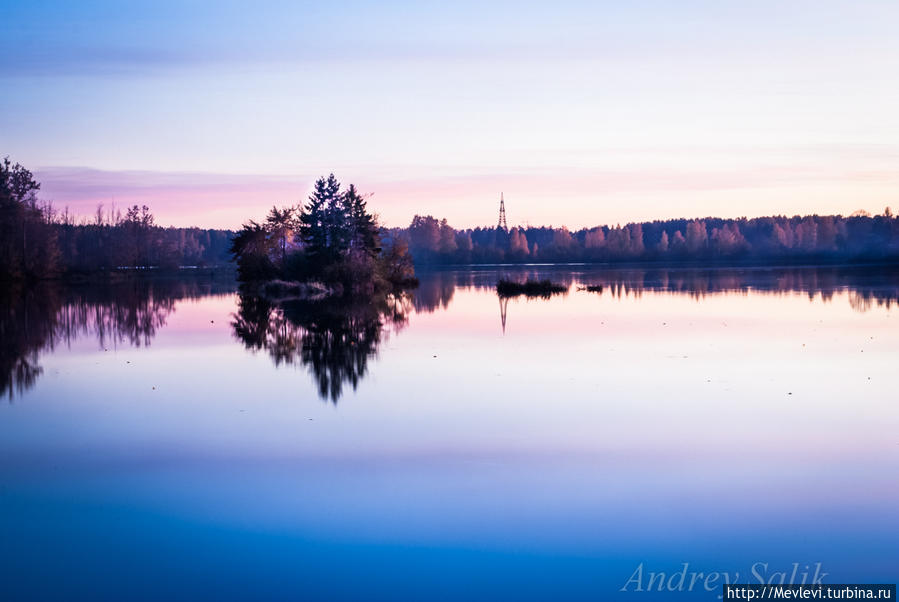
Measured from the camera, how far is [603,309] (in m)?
34.2

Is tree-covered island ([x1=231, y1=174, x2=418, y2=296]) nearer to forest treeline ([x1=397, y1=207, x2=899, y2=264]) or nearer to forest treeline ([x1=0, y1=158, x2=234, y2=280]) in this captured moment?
forest treeline ([x1=0, y1=158, x2=234, y2=280])

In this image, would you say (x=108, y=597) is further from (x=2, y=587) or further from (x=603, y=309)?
(x=603, y=309)

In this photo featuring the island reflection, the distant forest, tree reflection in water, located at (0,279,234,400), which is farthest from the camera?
the distant forest

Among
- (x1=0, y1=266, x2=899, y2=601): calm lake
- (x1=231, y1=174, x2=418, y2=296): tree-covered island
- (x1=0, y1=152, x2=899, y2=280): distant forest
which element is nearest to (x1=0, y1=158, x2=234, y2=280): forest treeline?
(x1=0, y1=152, x2=899, y2=280): distant forest

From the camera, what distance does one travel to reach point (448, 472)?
941 cm

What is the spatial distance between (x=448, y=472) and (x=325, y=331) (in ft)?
54.4

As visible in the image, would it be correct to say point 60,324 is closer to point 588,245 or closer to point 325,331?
point 325,331

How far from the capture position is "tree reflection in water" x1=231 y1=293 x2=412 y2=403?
1742 cm

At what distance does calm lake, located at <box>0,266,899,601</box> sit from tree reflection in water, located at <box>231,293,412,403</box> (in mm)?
235

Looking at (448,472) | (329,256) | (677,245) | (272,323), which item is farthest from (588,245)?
(448,472)

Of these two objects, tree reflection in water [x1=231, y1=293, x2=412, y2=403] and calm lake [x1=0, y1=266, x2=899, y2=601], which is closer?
calm lake [x1=0, y1=266, x2=899, y2=601]

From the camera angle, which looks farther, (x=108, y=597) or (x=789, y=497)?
(x=789, y=497)

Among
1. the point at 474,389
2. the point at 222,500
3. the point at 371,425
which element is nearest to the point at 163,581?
the point at 222,500

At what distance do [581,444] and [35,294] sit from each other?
1822 inches
